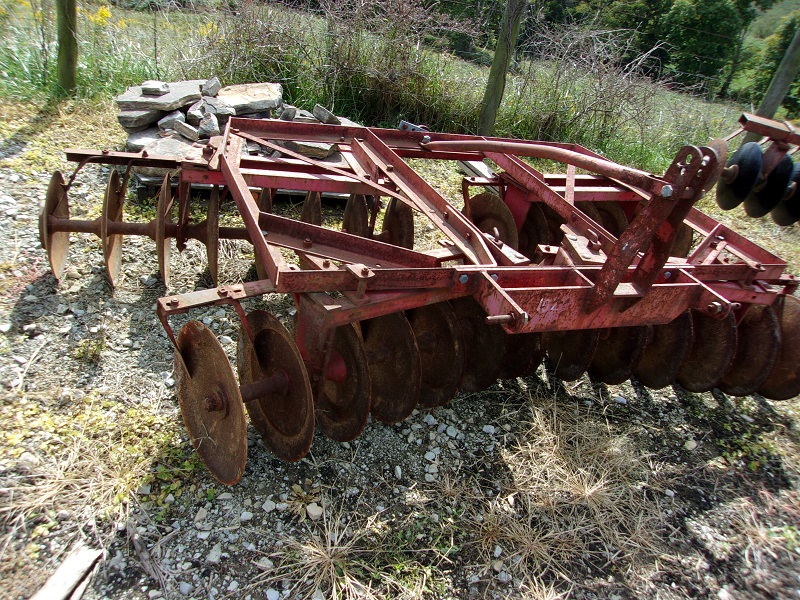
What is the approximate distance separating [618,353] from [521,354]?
515 millimetres

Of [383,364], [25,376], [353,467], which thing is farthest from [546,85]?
[25,376]

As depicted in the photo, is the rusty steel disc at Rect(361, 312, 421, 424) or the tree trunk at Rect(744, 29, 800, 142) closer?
the rusty steel disc at Rect(361, 312, 421, 424)

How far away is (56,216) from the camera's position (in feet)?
9.71

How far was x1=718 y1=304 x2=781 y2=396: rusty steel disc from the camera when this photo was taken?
2807 millimetres

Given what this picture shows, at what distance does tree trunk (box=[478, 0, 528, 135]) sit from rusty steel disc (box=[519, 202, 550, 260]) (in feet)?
8.66

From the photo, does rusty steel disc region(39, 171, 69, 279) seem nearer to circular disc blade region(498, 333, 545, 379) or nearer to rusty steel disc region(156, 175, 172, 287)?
rusty steel disc region(156, 175, 172, 287)

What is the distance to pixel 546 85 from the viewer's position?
256 inches

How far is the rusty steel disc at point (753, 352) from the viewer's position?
2.81 meters

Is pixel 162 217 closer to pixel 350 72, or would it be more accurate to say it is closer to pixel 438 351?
pixel 438 351

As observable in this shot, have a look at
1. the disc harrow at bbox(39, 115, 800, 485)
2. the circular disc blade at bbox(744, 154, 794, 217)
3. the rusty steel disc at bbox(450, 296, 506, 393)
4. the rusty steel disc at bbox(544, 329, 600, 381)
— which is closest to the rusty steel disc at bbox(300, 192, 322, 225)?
the disc harrow at bbox(39, 115, 800, 485)

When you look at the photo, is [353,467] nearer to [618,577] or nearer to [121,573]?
[121,573]

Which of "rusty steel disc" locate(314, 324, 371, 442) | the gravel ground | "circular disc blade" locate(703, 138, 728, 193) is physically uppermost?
"circular disc blade" locate(703, 138, 728, 193)

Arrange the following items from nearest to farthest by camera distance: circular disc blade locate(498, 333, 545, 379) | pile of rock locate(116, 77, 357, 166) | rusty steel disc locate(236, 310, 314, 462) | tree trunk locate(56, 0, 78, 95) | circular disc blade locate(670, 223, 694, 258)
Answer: rusty steel disc locate(236, 310, 314, 462), circular disc blade locate(498, 333, 545, 379), circular disc blade locate(670, 223, 694, 258), pile of rock locate(116, 77, 357, 166), tree trunk locate(56, 0, 78, 95)

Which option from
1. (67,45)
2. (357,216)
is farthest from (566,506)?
(67,45)
